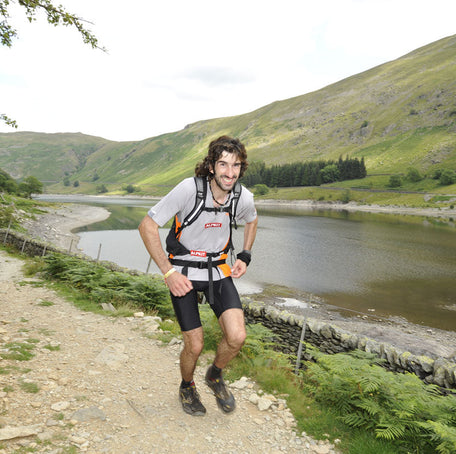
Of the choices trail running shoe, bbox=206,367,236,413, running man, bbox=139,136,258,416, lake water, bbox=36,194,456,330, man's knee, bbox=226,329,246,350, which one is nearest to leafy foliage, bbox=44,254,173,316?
trail running shoe, bbox=206,367,236,413

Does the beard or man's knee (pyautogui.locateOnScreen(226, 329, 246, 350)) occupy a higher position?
the beard

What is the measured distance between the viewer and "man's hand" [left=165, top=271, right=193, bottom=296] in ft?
12.2

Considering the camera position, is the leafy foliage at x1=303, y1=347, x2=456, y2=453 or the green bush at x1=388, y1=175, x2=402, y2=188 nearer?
the leafy foliage at x1=303, y1=347, x2=456, y2=453

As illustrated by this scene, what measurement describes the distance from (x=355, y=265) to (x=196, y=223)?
118ft

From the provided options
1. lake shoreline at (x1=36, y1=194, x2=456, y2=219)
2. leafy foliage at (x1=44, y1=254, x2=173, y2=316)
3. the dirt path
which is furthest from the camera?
lake shoreline at (x1=36, y1=194, x2=456, y2=219)

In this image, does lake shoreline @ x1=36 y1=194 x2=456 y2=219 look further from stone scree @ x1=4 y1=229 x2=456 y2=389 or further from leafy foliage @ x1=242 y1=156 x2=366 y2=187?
stone scree @ x1=4 y1=229 x2=456 y2=389

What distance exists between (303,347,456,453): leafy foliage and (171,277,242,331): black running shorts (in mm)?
2368

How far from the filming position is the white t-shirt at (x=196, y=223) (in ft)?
12.2

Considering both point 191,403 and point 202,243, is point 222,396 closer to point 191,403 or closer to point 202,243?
point 191,403

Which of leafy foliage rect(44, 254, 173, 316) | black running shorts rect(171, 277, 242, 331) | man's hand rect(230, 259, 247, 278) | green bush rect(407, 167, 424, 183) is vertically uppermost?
green bush rect(407, 167, 424, 183)

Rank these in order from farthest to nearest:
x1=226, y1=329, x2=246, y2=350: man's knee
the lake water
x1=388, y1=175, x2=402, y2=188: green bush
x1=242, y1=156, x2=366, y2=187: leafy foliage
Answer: x1=242, y1=156, x2=366, y2=187: leafy foliage, x1=388, y1=175, x2=402, y2=188: green bush, the lake water, x1=226, y1=329, x2=246, y2=350: man's knee

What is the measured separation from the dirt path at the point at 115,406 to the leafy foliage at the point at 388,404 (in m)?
0.75

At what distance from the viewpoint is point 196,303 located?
4117 millimetres

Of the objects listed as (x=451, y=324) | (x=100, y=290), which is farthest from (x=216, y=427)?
(x=451, y=324)
